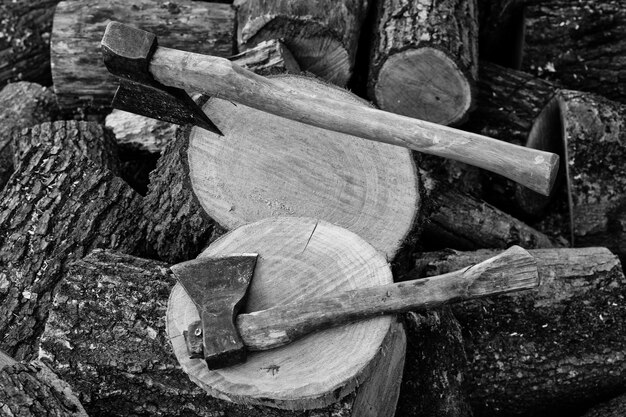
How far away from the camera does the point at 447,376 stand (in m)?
2.74

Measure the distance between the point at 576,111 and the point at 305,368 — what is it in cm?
189

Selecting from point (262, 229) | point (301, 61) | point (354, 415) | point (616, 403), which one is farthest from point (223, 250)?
point (616, 403)

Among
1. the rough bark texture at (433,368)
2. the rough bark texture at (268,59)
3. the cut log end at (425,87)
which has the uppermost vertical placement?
the rough bark texture at (268,59)

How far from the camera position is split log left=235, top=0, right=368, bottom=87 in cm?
322

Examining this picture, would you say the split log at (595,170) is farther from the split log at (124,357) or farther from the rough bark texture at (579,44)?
the split log at (124,357)

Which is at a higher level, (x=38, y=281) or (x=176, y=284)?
(x=176, y=284)

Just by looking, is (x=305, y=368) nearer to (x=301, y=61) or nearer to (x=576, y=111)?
(x=301, y=61)

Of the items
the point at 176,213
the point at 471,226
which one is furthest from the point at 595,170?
the point at 176,213

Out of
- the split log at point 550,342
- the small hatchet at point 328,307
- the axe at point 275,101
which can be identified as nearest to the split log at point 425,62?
the axe at point 275,101

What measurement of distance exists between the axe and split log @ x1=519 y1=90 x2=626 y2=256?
100 centimetres

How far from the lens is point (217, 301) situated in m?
2.36

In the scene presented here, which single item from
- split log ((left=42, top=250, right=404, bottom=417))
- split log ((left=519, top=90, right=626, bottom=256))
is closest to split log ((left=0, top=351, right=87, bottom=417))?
split log ((left=42, top=250, right=404, bottom=417))

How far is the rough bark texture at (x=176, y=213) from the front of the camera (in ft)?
9.54

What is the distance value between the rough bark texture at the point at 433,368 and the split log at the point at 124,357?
7.0 inches
